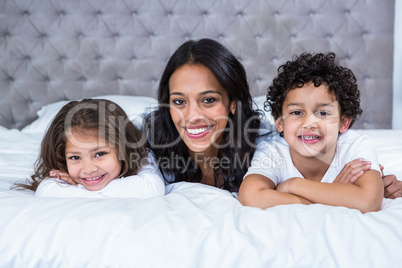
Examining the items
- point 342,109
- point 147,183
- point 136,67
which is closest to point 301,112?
point 342,109

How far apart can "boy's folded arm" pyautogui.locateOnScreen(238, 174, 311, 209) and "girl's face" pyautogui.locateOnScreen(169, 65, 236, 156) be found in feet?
0.96

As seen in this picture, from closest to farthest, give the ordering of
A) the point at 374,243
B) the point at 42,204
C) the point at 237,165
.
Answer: the point at 374,243
the point at 42,204
the point at 237,165

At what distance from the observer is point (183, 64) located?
1.34 meters

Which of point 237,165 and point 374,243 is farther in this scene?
point 237,165

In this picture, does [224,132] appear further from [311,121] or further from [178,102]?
[311,121]

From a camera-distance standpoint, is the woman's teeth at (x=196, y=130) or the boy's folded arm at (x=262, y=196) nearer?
the boy's folded arm at (x=262, y=196)

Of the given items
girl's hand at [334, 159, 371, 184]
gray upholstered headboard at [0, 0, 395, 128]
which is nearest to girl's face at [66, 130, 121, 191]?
girl's hand at [334, 159, 371, 184]

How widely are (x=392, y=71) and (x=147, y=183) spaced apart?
6.54ft

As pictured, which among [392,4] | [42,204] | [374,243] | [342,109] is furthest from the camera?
[392,4]

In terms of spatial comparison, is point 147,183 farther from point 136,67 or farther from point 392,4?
point 392,4

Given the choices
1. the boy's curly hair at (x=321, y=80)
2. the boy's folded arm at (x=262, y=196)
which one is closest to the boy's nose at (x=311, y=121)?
the boy's curly hair at (x=321, y=80)

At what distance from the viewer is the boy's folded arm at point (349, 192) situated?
99 centimetres

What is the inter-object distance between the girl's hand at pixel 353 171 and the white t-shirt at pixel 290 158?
0.12 feet

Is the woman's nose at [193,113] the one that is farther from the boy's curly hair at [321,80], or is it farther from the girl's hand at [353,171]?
the girl's hand at [353,171]
